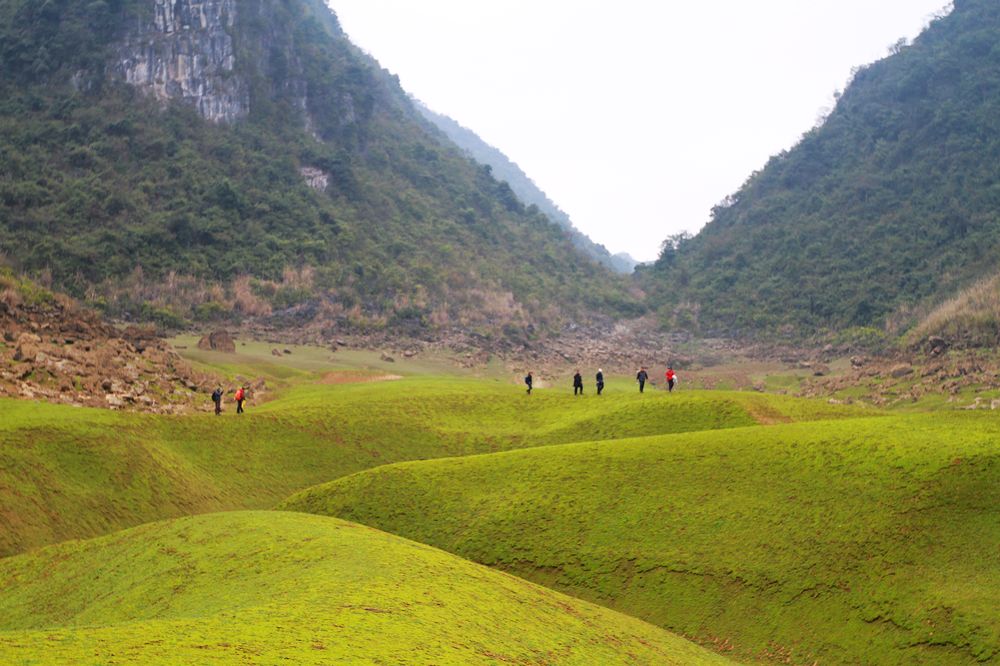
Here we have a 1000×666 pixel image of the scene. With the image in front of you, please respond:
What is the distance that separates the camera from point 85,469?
3344cm

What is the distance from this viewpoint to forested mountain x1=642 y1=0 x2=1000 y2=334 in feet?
344

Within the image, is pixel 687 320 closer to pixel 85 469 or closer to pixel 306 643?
pixel 85 469

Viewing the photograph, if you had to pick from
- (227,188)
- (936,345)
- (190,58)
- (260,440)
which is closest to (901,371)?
(936,345)

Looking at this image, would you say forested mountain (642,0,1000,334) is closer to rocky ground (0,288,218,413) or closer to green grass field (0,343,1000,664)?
green grass field (0,343,1000,664)

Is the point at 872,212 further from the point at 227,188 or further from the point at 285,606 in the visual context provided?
the point at 285,606

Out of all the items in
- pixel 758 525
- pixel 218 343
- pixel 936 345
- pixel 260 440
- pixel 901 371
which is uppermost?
pixel 218 343

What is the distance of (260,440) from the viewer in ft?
135

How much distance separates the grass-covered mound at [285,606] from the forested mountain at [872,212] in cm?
8319

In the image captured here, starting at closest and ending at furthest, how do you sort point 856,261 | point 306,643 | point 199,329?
point 306,643
point 199,329
point 856,261

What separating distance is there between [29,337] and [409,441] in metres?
20.7

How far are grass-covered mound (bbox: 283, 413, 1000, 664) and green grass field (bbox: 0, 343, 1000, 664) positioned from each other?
8cm

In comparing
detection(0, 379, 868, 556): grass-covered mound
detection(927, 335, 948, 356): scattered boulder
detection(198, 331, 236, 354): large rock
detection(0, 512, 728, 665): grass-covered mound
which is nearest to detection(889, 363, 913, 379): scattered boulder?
detection(927, 335, 948, 356): scattered boulder

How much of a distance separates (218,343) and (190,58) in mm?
62813

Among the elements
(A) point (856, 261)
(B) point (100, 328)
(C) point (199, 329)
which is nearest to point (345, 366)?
(C) point (199, 329)
